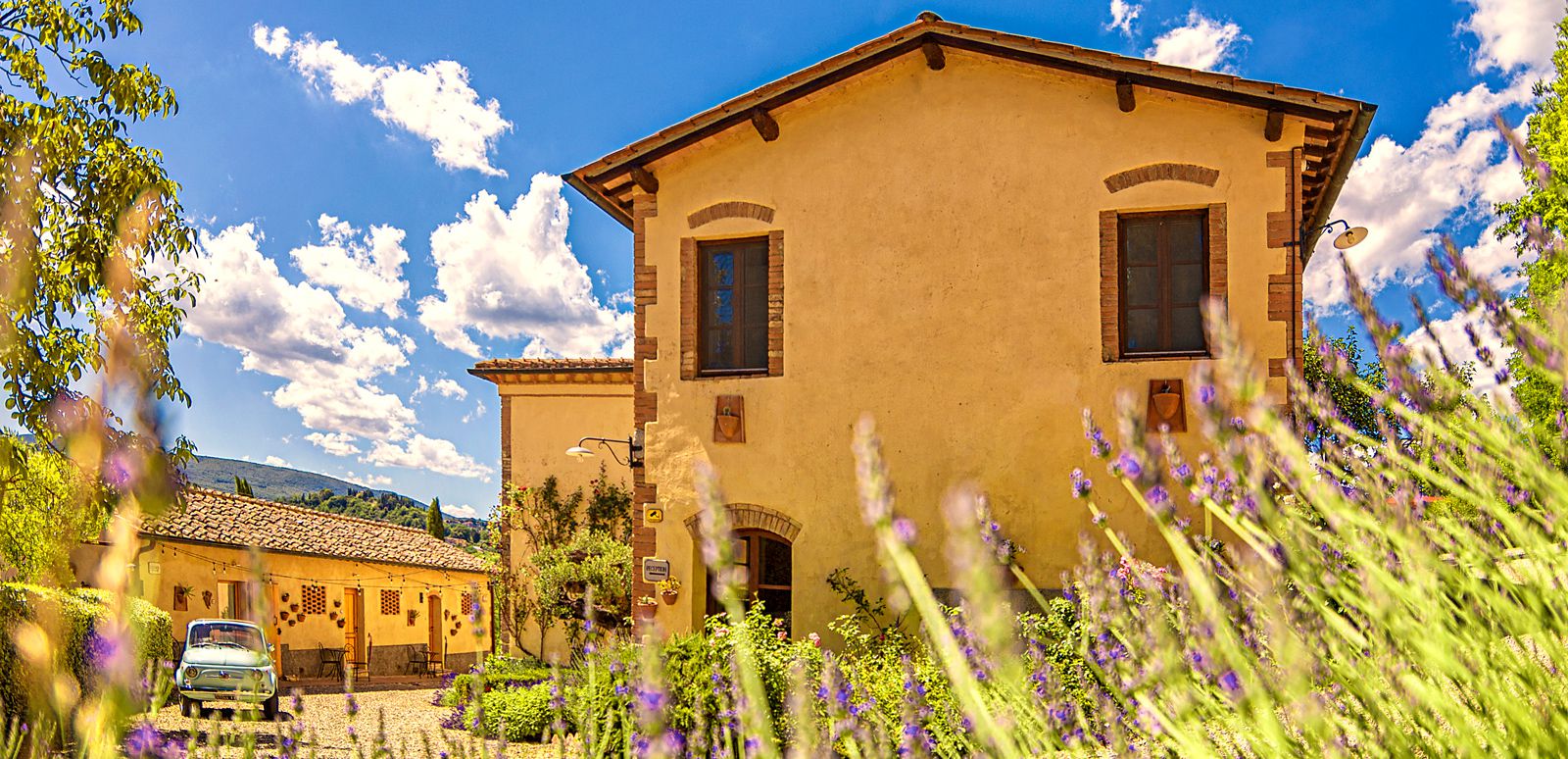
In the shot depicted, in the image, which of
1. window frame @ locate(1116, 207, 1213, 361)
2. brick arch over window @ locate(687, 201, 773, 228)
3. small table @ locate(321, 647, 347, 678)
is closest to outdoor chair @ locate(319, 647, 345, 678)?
small table @ locate(321, 647, 347, 678)

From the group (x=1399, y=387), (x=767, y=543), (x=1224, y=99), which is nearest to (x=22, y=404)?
(x=767, y=543)

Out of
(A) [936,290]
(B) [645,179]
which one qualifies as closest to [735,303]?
(B) [645,179]

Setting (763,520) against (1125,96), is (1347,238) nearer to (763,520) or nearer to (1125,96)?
(1125,96)

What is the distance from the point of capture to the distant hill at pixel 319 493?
37.2m

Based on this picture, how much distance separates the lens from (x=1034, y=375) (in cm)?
889

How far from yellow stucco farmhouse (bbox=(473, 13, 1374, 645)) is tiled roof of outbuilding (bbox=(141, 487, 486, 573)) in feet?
35.0

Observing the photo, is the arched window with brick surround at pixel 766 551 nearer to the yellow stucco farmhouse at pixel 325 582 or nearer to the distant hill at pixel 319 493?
the distant hill at pixel 319 493

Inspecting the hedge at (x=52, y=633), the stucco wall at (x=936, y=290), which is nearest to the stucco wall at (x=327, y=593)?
the hedge at (x=52, y=633)

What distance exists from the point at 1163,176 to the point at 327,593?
21010 millimetres

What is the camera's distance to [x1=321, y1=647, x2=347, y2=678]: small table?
74.6 ft

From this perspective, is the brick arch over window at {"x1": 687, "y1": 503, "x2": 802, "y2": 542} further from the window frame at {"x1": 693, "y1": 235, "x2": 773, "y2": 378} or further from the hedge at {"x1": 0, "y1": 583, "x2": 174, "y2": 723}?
the hedge at {"x1": 0, "y1": 583, "x2": 174, "y2": 723}

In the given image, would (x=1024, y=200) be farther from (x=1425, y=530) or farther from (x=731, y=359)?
(x=1425, y=530)

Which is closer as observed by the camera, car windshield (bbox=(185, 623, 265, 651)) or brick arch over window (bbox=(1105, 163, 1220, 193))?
brick arch over window (bbox=(1105, 163, 1220, 193))

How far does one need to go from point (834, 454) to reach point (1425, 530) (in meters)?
7.55
